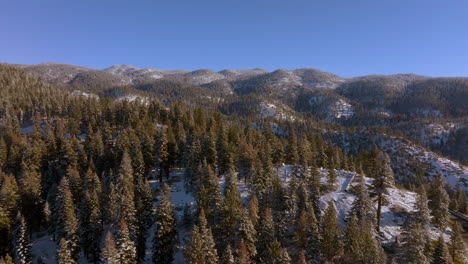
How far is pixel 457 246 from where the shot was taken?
47250 mm

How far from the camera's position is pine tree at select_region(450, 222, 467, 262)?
47.1m

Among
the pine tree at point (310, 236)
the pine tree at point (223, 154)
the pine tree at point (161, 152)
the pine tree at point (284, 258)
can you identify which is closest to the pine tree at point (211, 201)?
the pine tree at point (284, 258)

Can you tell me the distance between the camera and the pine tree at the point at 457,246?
1855 inches

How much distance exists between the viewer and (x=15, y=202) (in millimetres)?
54094

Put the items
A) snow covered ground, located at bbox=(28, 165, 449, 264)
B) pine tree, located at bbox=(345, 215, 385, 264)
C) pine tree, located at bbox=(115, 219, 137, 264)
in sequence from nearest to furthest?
1. pine tree, located at bbox=(345, 215, 385, 264)
2. pine tree, located at bbox=(115, 219, 137, 264)
3. snow covered ground, located at bbox=(28, 165, 449, 264)

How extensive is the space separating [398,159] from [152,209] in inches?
7355

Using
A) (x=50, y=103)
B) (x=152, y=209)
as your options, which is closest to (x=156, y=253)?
(x=152, y=209)

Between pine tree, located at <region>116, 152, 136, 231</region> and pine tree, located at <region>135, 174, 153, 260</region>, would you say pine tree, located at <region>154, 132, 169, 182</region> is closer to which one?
pine tree, located at <region>116, 152, 136, 231</region>

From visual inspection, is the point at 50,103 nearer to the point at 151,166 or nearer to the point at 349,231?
the point at 151,166

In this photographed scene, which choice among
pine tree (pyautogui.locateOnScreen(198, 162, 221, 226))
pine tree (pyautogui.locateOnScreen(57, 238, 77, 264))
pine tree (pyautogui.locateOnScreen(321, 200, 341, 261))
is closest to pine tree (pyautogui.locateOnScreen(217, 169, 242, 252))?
pine tree (pyautogui.locateOnScreen(198, 162, 221, 226))

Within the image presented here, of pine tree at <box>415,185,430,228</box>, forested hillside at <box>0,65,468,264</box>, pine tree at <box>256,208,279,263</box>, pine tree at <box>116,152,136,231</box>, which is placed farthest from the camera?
pine tree at <box>415,185,430,228</box>

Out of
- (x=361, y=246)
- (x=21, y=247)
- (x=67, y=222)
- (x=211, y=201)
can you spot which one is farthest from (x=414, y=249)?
(x=21, y=247)

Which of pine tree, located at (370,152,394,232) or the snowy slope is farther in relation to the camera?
the snowy slope

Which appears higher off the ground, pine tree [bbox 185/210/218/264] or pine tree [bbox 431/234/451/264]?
pine tree [bbox 185/210/218/264]
